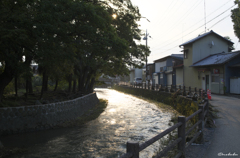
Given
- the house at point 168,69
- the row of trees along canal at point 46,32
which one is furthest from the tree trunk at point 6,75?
the house at point 168,69

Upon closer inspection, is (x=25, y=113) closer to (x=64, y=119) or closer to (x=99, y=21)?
(x=64, y=119)

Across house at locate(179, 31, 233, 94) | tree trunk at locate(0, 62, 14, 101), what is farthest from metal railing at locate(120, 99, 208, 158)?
house at locate(179, 31, 233, 94)

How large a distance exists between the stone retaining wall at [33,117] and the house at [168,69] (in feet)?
86.8

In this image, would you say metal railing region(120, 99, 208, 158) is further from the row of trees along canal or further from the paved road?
the row of trees along canal

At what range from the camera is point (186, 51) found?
32156 millimetres

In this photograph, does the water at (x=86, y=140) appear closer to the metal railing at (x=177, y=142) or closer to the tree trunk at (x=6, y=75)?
the metal railing at (x=177, y=142)

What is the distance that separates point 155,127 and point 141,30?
42.6 ft

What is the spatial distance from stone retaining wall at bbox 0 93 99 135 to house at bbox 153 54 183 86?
2646 centimetres

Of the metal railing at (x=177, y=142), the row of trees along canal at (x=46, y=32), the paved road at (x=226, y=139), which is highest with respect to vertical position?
the row of trees along canal at (x=46, y=32)

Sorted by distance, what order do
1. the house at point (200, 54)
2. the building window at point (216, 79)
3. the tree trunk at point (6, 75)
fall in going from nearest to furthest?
the tree trunk at point (6, 75)
the building window at point (216, 79)
the house at point (200, 54)

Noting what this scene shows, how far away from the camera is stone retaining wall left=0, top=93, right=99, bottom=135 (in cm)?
922

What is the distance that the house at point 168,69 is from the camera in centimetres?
3800

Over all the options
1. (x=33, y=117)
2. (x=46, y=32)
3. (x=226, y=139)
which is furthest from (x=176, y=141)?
(x=33, y=117)

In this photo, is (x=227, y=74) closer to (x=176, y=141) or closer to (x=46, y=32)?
(x=46, y=32)
